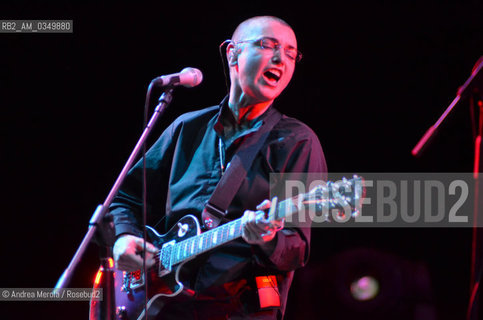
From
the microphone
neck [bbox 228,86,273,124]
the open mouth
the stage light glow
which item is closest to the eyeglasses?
the open mouth

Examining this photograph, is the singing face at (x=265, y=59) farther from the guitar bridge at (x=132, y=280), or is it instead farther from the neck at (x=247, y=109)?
the guitar bridge at (x=132, y=280)

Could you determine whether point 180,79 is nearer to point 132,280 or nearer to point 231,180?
point 231,180

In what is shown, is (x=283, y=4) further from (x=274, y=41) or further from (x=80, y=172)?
(x=80, y=172)

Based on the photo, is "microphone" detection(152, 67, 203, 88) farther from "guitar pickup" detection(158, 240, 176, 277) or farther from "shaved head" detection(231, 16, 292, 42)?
"guitar pickup" detection(158, 240, 176, 277)

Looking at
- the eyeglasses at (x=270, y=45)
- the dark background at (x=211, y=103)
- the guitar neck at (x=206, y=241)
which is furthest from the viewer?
the dark background at (x=211, y=103)

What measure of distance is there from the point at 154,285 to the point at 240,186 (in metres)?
0.67

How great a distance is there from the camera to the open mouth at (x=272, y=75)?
9.06ft

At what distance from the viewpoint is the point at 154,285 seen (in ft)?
8.48

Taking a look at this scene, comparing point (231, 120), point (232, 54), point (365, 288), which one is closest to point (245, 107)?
point (231, 120)

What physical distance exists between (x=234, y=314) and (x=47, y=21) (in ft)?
10.5

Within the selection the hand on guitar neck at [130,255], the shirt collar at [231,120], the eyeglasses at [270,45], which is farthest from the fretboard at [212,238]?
the eyeglasses at [270,45]

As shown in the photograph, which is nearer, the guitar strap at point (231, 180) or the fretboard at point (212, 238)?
the fretboard at point (212, 238)

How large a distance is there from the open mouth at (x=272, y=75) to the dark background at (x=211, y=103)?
1477 mm

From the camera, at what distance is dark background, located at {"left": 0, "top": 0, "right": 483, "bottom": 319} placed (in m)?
3.87
